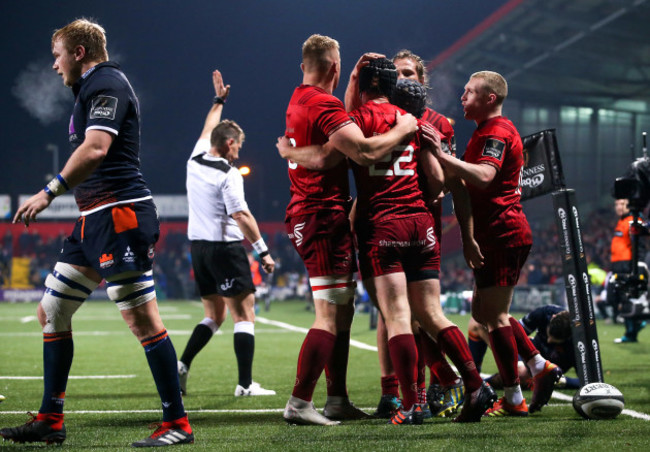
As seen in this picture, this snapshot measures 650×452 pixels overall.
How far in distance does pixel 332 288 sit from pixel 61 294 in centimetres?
154

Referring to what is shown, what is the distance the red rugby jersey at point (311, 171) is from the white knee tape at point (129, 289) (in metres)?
1.10

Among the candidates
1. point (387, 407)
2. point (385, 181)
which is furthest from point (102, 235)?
point (387, 407)

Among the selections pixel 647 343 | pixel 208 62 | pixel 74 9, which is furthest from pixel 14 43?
pixel 647 343

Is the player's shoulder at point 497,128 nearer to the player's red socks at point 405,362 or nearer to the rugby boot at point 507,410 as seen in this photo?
the player's red socks at point 405,362

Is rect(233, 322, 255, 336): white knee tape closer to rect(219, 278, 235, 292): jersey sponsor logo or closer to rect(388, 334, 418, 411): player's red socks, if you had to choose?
rect(219, 278, 235, 292): jersey sponsor logo

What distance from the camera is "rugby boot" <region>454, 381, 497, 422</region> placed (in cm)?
473

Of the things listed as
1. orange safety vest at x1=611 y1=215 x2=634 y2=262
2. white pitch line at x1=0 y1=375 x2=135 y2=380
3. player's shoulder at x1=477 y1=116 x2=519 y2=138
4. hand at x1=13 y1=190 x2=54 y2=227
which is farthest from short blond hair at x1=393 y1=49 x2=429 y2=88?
orange safety vest at x1=611 y1=215 x2=634 y2=262

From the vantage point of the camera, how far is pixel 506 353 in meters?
5.20

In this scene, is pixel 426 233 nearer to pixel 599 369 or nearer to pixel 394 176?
pixel 394 176

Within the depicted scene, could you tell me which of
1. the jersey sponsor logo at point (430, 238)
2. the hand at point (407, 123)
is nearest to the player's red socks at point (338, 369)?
the jersey sponsor logo at point (430, 238)

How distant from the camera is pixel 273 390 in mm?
7016

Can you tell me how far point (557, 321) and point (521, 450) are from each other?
271 centimetres

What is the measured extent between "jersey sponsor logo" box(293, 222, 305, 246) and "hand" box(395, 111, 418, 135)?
2.69 feet

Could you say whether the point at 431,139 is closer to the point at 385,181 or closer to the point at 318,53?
the point at 385,181
